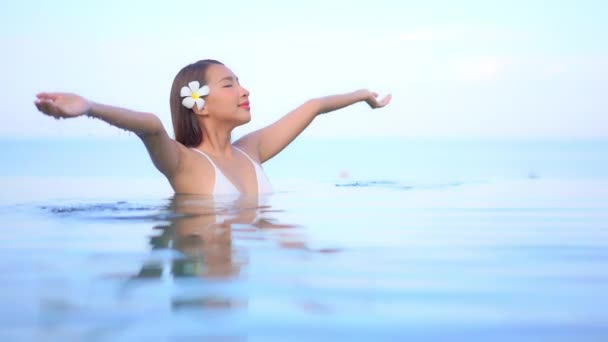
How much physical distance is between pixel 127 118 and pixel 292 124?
226 cm

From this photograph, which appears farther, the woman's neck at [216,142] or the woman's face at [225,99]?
the woman's neck at [216,142]

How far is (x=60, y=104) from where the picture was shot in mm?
3359

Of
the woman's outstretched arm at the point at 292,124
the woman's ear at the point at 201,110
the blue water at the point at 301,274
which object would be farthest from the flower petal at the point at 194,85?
the blue water at the point at 301,274

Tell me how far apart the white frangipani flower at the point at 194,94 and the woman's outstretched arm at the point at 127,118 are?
20.1 inches

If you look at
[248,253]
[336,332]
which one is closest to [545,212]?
[248,253]

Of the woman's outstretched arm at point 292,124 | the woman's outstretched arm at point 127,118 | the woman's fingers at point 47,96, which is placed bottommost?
the woman's outstretched arm at point 127,118

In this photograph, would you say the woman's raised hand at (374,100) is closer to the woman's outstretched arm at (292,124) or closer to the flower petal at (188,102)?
the woman's outstretched arm at (292,124)

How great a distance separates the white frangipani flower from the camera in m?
5.39

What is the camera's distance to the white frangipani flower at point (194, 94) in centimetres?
539

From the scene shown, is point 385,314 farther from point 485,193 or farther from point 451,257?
point 485,193

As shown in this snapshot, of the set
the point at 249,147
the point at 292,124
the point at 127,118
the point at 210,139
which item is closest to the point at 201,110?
the point at 210,139

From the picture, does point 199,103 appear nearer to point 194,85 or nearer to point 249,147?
point 194,85

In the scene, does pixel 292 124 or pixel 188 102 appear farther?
pixel 292 124

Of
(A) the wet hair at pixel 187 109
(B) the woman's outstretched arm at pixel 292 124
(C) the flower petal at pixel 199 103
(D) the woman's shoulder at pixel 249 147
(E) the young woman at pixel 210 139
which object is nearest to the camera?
(E) the young woman at pixel 210 139
